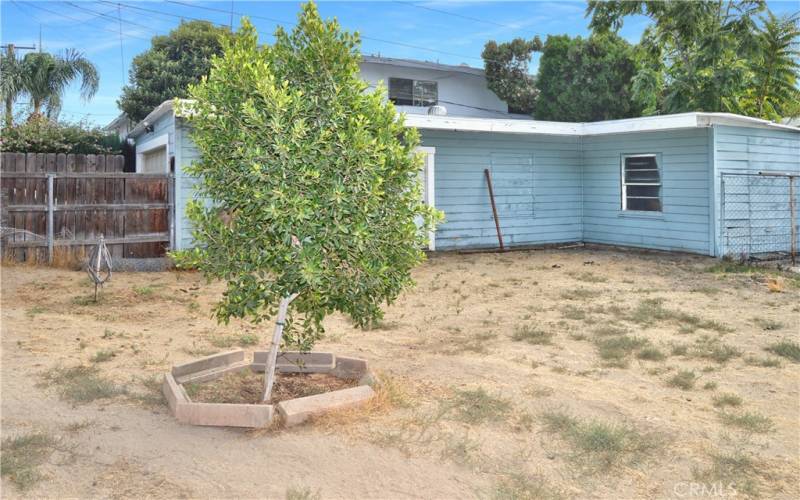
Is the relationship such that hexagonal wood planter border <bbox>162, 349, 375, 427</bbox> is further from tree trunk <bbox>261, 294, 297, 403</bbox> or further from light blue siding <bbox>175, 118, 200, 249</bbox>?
light blue siding <bbox>175, 118, 200, 249</bbox>

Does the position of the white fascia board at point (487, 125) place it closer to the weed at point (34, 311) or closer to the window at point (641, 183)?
the window at point (641, 183)

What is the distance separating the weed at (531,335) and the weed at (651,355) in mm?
935

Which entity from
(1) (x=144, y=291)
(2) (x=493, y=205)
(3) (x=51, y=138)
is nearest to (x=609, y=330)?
(1) (x=144, y=291)

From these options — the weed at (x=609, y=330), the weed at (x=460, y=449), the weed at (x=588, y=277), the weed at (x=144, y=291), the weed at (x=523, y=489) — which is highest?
the weed at (x=588, y=277)

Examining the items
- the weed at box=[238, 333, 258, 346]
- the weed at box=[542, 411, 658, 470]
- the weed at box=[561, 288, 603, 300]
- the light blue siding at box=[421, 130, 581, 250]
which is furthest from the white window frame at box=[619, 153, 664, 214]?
the weed at box=[542, 411, 658, 470]

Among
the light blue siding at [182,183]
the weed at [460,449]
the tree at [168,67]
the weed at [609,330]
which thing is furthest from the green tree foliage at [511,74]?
the weed at [460,449]

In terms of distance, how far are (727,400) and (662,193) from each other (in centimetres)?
1075

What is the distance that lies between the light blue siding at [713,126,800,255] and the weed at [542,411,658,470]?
420 inches

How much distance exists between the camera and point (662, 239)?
15031 mm

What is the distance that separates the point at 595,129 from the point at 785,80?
29.9 ft

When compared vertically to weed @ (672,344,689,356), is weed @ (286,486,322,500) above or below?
below

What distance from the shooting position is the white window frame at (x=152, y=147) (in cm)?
1288

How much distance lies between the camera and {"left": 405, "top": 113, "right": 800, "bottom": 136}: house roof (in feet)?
43.5

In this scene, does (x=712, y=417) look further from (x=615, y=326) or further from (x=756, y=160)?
(x=756, y=160)
